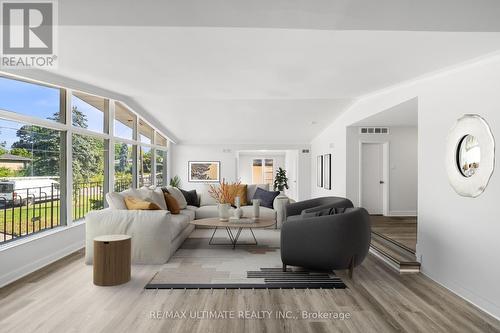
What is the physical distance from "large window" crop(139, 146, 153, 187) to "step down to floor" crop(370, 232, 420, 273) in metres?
5.77

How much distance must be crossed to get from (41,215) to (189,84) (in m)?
2.72

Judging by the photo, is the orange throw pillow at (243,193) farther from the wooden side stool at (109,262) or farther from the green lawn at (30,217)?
the wooden side stool at (109,262)

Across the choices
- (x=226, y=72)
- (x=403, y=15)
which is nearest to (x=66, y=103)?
(x=226, y=72)

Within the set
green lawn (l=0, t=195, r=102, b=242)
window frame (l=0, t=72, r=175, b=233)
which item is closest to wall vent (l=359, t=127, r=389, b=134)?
window frame (l=0, t=72, r=175, b=233)

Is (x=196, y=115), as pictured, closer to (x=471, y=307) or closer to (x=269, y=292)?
(x=269, y=292)

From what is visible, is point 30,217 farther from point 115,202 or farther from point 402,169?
point 402,169

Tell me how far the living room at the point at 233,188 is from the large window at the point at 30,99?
0.02m

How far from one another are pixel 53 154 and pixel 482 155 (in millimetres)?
5218

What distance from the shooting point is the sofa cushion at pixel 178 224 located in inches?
176

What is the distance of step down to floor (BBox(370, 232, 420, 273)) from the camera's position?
152 inches

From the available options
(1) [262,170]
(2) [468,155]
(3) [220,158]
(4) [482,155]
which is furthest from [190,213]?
(1) [262,170]

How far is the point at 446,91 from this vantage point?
11.5ft

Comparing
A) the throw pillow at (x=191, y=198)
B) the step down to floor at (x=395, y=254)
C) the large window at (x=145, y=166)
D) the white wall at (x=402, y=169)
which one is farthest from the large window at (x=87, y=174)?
the white wall at (x=402, y=169)

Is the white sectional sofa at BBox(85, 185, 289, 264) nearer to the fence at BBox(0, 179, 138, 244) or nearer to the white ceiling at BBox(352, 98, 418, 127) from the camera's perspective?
the fence at BBox(0, 179, 138, 244)
